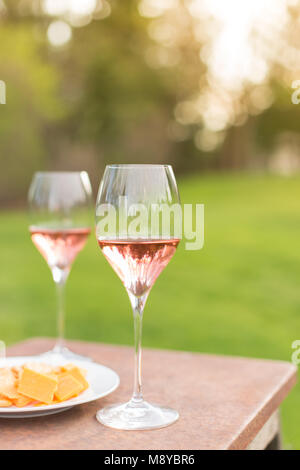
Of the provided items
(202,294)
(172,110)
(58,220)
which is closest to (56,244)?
(58,220)

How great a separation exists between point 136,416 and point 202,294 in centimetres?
670

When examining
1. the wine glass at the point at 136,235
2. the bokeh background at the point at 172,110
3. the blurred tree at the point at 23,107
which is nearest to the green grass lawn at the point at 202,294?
the bokeh background at the point at 172,110

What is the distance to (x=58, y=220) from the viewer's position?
1.48 metres

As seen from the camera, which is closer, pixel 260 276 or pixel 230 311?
pixel 230 311

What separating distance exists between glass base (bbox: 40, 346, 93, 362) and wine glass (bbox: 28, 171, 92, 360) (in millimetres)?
60

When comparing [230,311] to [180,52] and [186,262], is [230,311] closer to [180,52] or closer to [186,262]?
[186,262]

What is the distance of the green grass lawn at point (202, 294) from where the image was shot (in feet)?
18.2

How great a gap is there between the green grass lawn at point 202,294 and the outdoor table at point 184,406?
218cm

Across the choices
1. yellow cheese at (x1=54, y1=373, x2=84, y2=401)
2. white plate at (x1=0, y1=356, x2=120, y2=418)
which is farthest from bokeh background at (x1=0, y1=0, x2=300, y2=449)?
yellow cheese at (x1=54, y1=373, x2=84, y2=401)

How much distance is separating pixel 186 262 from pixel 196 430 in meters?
7.80

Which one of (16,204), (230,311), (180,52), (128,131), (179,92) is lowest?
(230,311)

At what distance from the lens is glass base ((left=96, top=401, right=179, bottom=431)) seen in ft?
3.08

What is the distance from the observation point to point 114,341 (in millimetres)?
5316
